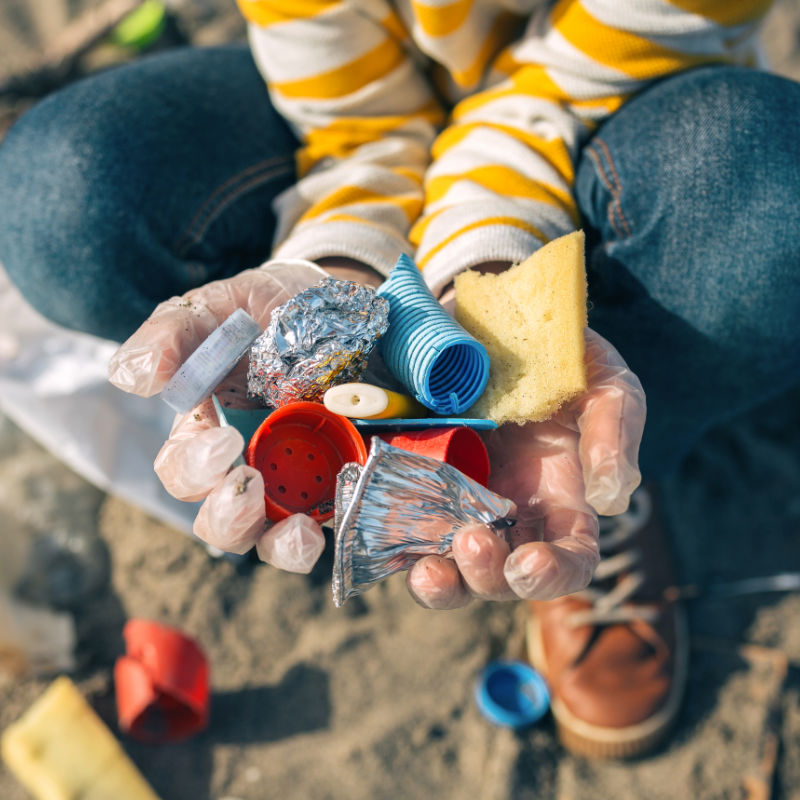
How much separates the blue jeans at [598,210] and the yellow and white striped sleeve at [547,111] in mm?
41

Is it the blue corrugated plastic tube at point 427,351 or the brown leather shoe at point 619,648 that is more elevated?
the blue corrugated plastic tube at point 427,351

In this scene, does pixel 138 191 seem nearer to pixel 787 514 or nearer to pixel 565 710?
pixel 565 710

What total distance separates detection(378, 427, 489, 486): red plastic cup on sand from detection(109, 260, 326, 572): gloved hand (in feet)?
0.50

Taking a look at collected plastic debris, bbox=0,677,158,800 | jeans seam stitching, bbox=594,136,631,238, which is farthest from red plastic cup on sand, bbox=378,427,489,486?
collected plastic debris, bbox=0,677,158,800

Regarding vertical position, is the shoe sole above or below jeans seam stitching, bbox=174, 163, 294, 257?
below

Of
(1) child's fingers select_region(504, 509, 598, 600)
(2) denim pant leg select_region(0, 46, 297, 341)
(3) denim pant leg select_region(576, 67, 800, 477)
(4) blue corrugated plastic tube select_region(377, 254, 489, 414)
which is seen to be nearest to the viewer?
(1) child's fingers select_region(504, 509, 598, 600)

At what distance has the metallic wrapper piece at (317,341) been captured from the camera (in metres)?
0.81

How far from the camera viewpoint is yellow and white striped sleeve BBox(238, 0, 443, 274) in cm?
108

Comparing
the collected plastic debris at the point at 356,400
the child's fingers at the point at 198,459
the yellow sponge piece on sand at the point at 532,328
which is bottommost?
the yellow sponge piece on sand at the point at 532,328

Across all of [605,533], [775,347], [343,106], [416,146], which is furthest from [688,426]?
[343,106]

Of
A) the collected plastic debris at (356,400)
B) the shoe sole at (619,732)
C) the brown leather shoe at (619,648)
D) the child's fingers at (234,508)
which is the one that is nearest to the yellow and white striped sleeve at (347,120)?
the collected plastic debris at (356,400)

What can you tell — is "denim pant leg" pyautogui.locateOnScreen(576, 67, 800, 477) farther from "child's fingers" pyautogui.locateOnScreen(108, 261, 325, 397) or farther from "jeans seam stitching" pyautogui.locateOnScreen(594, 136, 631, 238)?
"child's fingers" pyautogui.locateOnScreen(108, 261, 325, 397)

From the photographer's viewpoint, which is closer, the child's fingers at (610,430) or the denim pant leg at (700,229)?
the child's fingers at (610,430)

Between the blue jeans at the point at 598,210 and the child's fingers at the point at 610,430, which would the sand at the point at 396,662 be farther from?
the child's fingers at the point at 610,430
